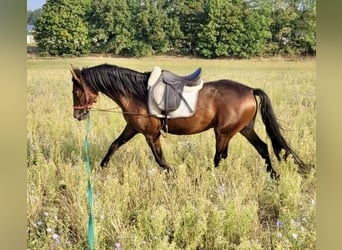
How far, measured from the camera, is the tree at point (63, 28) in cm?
239

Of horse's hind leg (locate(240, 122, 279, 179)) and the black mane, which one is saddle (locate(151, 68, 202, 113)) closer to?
the black mane

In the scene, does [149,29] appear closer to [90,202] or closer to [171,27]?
[171,27]

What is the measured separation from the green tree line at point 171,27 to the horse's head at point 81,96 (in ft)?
0.45

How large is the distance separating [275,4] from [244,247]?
3.96 ft

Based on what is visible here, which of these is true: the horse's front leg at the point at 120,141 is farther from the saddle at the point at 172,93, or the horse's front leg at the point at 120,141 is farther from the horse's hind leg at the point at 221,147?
the horse's hind leg at the point at 221,147

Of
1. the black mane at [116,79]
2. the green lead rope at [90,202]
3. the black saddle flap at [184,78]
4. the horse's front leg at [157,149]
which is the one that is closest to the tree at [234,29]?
the black saddle flap at [184,78]

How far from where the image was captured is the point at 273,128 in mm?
2371

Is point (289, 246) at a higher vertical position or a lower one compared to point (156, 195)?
lower

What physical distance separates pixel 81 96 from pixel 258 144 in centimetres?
94

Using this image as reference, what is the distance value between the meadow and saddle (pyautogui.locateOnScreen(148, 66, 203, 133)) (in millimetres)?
60

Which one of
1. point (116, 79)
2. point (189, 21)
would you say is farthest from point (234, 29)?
point (116, 79)
